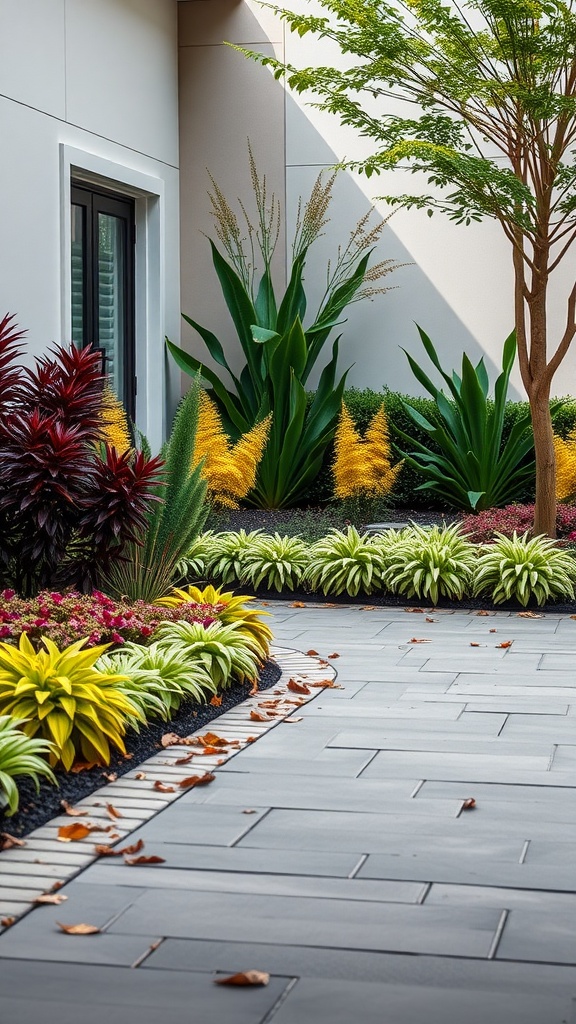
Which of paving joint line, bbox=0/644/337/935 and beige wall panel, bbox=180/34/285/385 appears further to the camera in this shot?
beige wall panel, bbox=180/34/285/385

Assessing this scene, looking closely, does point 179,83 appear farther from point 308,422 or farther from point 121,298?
point 308,422

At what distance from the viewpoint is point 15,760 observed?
3455mm

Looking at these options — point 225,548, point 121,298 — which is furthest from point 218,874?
point 121,298

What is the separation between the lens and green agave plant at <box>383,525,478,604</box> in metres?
7.50

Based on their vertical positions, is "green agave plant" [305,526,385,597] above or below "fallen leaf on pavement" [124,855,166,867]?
above

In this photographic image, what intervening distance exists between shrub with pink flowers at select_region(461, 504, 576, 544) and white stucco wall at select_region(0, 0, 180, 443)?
10.8ft

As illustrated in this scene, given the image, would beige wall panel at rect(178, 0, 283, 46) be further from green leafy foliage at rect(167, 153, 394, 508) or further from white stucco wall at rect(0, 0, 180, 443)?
green leafy foliage at rect(167, 153, 394, 508)

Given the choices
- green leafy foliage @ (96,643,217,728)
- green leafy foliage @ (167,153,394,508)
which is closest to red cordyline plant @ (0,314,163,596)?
green leafy foliage @ (96,643,217,728)

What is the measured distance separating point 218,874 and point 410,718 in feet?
5.83

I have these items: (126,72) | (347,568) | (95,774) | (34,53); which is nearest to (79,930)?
(95,774)

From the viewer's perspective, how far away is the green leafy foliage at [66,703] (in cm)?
381

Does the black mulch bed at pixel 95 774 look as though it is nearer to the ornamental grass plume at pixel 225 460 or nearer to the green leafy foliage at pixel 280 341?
the ornamental grass plume at pixel 225 460

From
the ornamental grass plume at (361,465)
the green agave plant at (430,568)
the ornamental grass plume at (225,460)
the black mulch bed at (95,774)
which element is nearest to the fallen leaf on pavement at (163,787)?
the black mulch bed at (95,774)

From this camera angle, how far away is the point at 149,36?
10617mm
